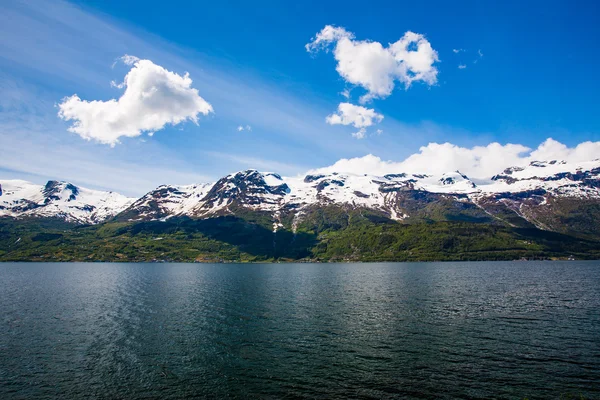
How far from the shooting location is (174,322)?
81.3 metres

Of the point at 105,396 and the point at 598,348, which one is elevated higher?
the point at 598,348

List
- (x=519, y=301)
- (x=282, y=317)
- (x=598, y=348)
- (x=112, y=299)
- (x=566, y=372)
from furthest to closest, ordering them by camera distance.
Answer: (x=112, y=299), (x=519, y=301), (x=282, y=317), (x=598, y=348), (x=566, y=372)

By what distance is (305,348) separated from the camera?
60.5 metres

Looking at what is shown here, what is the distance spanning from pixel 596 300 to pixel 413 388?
9564 cm

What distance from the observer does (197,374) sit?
50031 mm

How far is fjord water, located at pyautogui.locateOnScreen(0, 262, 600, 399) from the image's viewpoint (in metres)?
44.9

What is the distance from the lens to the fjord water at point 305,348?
147 feet

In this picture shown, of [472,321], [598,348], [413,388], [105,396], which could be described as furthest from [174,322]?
[598,348]

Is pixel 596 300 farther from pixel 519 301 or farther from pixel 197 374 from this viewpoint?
pixel 197 374

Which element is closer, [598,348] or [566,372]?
[566,372]

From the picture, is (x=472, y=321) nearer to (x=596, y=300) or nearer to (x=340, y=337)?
(x=340, y=337)

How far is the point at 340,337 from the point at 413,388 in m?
23.8

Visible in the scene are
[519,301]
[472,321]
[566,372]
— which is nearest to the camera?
Answer: [566,372]

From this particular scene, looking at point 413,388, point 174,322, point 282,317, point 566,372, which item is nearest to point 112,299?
point 174,322
